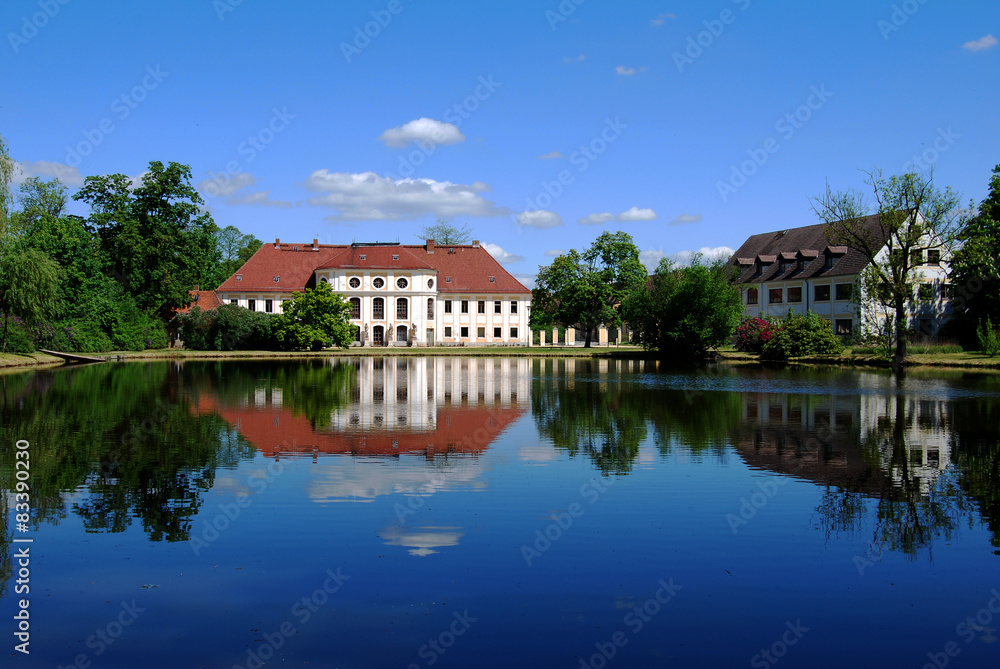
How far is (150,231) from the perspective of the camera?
61.2 m

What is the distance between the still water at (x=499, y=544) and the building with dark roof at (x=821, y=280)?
42259 millimetres

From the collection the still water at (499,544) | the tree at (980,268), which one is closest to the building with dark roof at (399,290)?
the tree at (980,268)

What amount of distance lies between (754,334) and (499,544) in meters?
48.7

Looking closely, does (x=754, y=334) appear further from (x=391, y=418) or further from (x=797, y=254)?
(x=391, y=418)

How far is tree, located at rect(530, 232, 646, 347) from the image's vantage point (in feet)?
243

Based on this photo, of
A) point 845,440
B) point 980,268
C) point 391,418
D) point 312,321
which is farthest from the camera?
point 312,321

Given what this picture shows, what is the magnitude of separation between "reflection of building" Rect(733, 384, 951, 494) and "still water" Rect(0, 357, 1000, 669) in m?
0.11

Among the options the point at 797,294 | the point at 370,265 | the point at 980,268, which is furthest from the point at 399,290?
the point at 980,268

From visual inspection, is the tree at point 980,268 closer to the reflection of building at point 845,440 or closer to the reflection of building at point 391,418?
the reflection of building at point 845,440

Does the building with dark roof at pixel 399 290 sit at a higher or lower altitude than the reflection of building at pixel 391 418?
higher

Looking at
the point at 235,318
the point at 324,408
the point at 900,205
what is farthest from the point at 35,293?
the point at 900,205

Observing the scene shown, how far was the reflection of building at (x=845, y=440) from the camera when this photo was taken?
41.6ft

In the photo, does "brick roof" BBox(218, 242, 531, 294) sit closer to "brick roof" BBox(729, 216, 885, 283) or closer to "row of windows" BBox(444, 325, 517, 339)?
"row of windows" BBox(444, 325, 517, 339)

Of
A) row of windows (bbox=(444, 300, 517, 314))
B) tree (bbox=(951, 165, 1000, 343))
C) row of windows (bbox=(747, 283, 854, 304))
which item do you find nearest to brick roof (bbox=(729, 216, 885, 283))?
row of windows (bbox=(747, 283, 854, 304))
